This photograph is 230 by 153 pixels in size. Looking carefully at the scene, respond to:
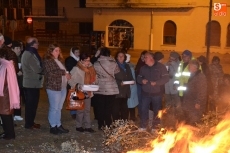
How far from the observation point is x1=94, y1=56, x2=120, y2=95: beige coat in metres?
8.95

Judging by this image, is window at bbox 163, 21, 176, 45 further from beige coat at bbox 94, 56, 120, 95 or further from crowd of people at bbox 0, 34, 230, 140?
beige coat at bbox 94, 56, 120, 95

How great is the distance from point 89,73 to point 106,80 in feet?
1.30

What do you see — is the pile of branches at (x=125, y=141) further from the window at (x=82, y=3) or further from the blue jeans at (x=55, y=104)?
the window at (x=82, y=3)

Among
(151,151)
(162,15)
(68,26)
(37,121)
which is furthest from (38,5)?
(151,151)

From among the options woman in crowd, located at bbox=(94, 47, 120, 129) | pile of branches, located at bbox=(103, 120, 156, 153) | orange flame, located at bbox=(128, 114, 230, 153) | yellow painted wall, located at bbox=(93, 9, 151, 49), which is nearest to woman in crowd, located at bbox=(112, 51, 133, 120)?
woman in crowd, located at bbox=(94, 47, 120, 129)

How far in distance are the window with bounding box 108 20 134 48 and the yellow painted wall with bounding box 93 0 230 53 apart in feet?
1.18

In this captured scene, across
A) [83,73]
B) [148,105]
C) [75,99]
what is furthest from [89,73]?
[148,105]

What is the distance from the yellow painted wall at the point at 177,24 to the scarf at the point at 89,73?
21838 mm

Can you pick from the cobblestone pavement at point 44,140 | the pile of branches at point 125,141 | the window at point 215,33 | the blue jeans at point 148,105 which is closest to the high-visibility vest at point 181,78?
the blue jeans at point 148,105

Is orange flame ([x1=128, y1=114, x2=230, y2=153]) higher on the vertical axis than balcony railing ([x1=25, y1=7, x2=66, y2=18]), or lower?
lower

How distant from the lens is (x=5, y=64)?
7984 millimetres

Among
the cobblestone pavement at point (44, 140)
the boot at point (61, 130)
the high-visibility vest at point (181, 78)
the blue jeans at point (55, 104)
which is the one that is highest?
the high-visibility vest at point (181, 78)

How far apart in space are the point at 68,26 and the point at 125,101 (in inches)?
1363

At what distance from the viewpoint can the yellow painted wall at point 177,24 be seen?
29.9m
